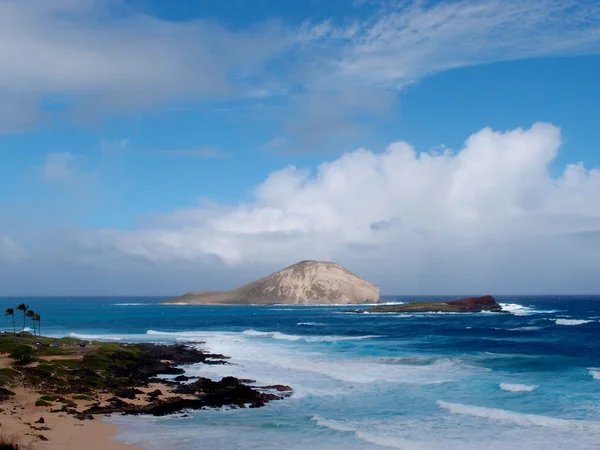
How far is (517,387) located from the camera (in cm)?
3225

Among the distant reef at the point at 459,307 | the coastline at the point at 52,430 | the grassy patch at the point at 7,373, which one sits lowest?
the distant reef at the point at 459,307

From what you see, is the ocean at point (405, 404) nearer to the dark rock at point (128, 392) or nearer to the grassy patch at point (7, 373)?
the dark rock at point (128, 392)

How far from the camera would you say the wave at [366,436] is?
20922 mm

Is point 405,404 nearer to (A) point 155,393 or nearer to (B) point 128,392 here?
(A) point 155,393

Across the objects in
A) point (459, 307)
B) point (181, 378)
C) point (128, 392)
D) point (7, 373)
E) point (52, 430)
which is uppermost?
point (7, 373)

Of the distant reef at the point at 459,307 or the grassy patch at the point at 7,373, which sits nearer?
the grassy patch at the point at 7,373

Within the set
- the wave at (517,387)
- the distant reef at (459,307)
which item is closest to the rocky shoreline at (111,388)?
the wave at (517,387)

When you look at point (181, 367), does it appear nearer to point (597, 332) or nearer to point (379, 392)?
point (379, 392)

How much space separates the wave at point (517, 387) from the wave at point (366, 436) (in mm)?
12479

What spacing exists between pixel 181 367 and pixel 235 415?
18.7 m

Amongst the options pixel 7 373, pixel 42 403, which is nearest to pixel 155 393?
pixel 42 403

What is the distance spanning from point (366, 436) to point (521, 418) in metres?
7.72

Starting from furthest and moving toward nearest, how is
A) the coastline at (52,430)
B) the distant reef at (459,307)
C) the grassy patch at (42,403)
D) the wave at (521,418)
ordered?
the distant reef at (459,307), the grassy patch at (42,403), the wave at (521,418), the coastline at (52,430)

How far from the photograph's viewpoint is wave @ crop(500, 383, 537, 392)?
104 ft
